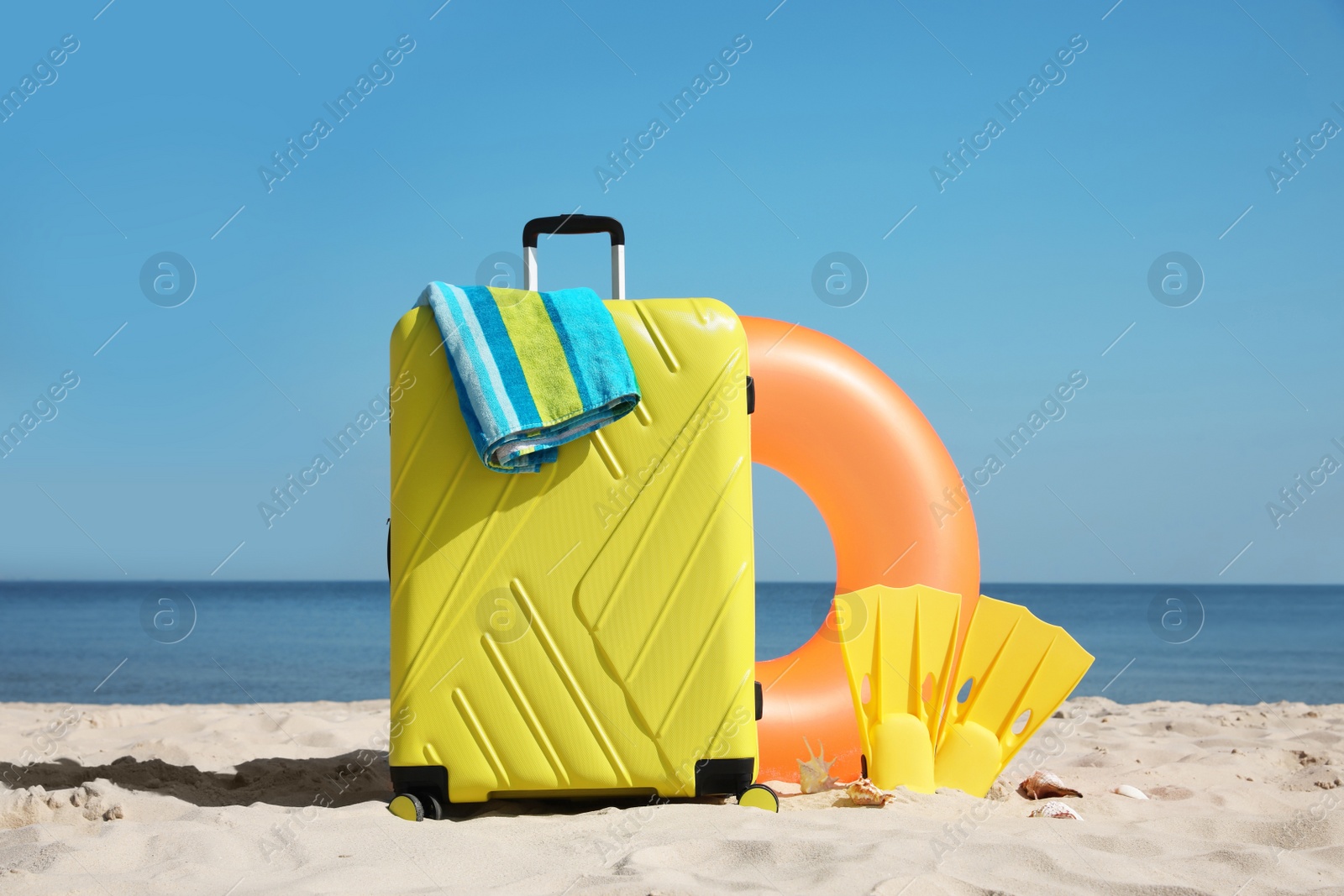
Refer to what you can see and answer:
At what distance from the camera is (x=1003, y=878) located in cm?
166

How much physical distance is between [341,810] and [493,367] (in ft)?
3.56

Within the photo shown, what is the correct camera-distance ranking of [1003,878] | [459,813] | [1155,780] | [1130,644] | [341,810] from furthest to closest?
1. [1130,644]
2. [1155,780]
3. [459,813]
4. [341,810]
5. [1003,878]

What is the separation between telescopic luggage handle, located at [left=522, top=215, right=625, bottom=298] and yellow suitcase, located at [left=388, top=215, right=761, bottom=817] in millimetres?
366

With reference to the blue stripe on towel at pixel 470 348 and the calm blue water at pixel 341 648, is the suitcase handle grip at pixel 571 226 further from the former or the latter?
the calm blue water at pixel 341 648

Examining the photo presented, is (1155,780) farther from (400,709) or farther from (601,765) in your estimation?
(400,709)

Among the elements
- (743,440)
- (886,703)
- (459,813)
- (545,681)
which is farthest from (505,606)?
(886,703)

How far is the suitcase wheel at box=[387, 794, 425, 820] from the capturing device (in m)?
2.23

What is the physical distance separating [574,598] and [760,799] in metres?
0.66

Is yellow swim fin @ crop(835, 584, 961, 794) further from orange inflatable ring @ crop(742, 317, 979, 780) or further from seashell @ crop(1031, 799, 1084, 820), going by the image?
seashell @ crop(1031, 799, 1084, 820)

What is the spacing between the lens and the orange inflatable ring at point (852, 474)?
2.92 meters

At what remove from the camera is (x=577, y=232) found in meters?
2.65

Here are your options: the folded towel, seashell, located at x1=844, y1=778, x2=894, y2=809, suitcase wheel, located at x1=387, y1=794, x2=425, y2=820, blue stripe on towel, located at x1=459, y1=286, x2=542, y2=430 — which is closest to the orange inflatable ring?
seashell, located at x1=844, y1=778, x2=894, y2=809

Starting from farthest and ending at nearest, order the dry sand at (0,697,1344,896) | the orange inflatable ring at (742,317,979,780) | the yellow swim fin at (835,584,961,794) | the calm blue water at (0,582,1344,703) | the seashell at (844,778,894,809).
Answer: the calm blue water at (0,582,1344,703) < the orange inflatable ring at (742,317,979,780) < the yellow swim fin at (835,584,961,794) < the seashell at (844,778,894,809) < the dry sand at (0,697,1344,896)

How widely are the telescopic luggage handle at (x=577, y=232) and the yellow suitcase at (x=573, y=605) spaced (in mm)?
366
